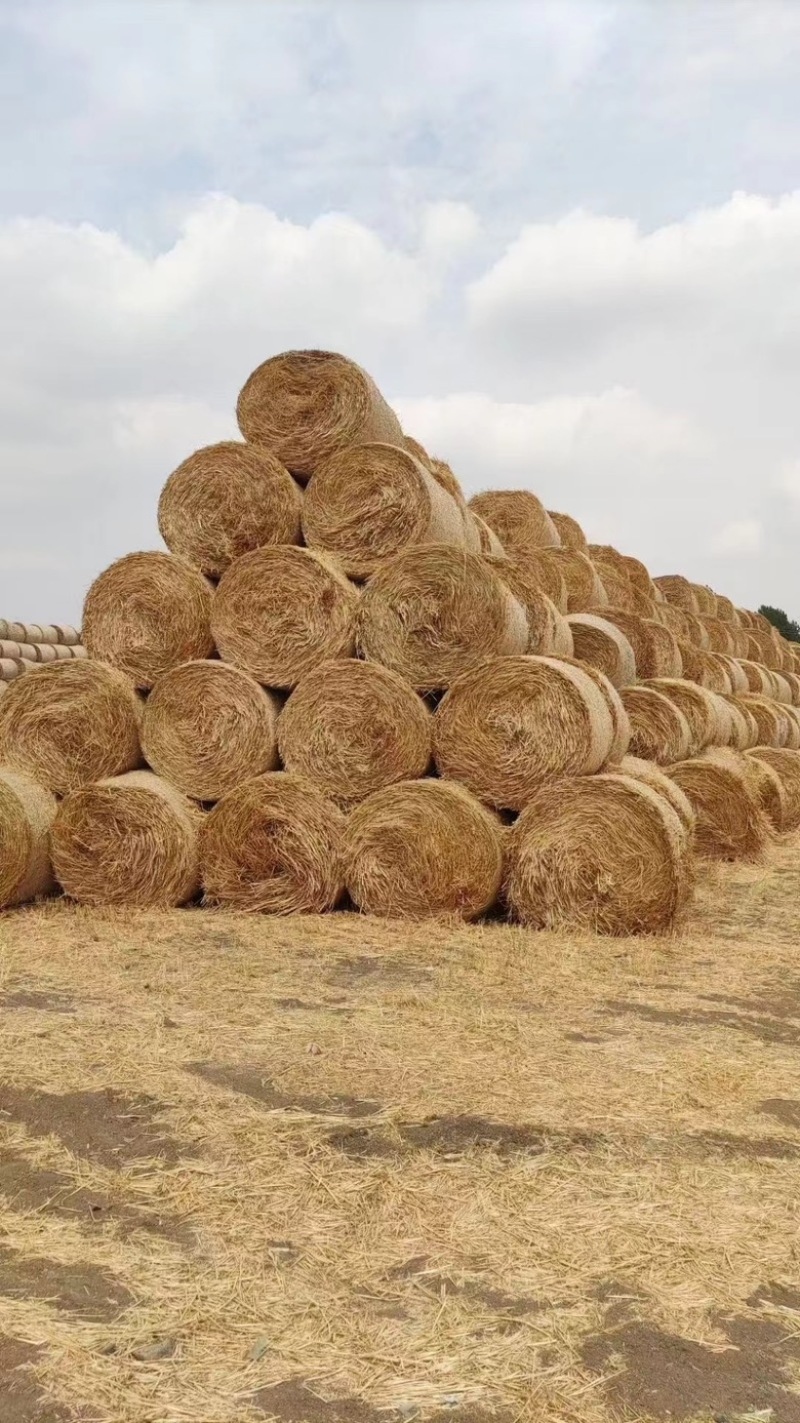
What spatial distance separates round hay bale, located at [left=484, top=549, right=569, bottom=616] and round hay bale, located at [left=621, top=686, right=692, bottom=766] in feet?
3.21

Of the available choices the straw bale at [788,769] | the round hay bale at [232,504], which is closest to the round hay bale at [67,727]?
the round hay bale at [232,504]

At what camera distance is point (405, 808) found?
6.44 meters

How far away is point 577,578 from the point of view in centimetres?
1040

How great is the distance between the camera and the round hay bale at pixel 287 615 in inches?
274

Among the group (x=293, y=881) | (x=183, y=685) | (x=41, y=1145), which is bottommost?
(x=41, y=1145)

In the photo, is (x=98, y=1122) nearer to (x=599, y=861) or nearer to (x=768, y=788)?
(x=599, y=861)

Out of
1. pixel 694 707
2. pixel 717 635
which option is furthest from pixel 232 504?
pixel 717 635

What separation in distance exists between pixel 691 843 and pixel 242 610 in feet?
9.90

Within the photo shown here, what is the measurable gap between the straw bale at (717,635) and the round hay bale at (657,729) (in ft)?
17.7

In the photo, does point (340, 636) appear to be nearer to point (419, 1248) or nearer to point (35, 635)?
point (419, 1248)

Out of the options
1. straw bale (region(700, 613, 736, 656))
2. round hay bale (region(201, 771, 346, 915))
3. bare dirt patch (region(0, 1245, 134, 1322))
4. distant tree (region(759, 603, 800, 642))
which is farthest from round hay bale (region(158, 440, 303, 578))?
distant tree (region(759, 603, 800, 642))

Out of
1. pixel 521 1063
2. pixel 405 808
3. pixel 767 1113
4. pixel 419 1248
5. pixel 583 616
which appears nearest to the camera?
pixel 419 1248

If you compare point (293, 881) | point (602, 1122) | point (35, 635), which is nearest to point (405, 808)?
point (293, 881)

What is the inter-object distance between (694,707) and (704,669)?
2.12 meters
